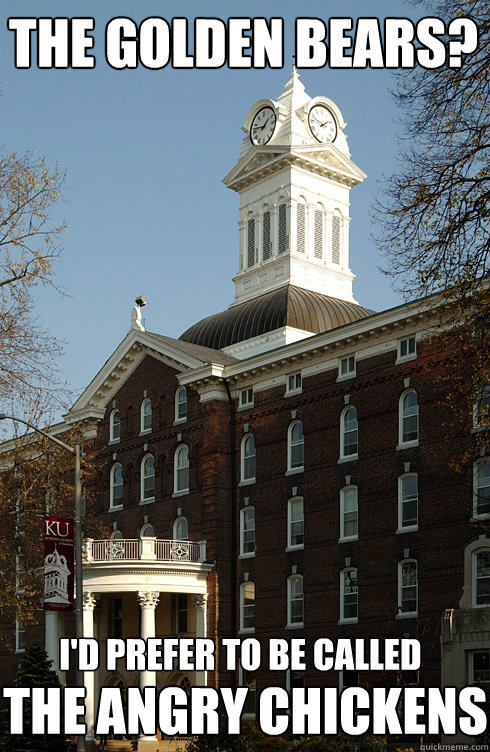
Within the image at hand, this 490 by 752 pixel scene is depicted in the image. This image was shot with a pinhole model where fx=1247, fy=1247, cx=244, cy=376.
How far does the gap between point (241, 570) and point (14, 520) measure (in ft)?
37.1

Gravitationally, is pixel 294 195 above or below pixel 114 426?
above

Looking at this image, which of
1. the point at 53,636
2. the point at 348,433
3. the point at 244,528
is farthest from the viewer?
the point at 53,636

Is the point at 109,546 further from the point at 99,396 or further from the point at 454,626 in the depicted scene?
the point at 454,626

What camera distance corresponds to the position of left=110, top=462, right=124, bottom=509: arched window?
190 feet

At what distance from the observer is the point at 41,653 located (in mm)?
42625

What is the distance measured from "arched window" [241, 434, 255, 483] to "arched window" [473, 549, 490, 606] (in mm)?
13283

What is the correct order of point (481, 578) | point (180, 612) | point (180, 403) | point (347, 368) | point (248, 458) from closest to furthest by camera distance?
point (481, 578) → point (347, 368) → point (248, 458) → point (180, 612) → point (180, 403)

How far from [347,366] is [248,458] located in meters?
6.90

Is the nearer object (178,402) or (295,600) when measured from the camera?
(295,600)

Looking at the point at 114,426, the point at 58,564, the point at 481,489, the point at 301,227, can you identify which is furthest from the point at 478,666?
the point at 301,227

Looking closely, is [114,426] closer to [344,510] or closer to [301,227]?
[301,227]

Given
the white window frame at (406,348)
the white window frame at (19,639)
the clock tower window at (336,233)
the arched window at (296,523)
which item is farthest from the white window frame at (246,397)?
the white window frame at (19,639)

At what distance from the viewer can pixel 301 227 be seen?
205 feet

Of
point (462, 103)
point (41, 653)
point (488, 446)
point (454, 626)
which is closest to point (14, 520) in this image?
point (41, 653)
